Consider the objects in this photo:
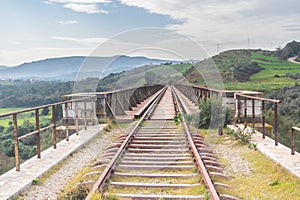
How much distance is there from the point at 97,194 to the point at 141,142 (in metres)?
3.74

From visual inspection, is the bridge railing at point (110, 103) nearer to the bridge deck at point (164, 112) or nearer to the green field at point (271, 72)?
the bridge deck at point (164, 112)

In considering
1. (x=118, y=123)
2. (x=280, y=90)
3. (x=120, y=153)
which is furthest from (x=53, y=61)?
(x=120, y=153)

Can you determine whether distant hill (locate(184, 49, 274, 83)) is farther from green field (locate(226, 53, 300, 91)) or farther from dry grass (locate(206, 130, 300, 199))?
dry grass (locate(206, 130, 300, 199))

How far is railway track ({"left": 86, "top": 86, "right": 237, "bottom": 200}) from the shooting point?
4699 millimetres

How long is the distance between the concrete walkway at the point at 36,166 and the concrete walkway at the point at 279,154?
159 inches

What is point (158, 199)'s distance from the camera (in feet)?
14.6

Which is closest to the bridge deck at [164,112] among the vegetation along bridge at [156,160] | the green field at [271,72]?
the vegetation along bridge at [156,160]

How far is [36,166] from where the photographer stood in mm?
6406

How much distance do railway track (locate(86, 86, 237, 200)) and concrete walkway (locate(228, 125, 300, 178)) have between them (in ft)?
3.59

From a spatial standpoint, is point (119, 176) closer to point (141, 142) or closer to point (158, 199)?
point (158, 199)

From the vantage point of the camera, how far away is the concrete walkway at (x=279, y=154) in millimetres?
5898

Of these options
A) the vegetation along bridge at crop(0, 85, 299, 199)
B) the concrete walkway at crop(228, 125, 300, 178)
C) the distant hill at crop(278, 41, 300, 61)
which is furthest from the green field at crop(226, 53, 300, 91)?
the concrete walkway at crop(228, 125, 300, 178)

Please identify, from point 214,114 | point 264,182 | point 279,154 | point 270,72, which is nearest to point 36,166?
point 264,182

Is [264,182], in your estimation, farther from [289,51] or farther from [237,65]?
[289,51]
